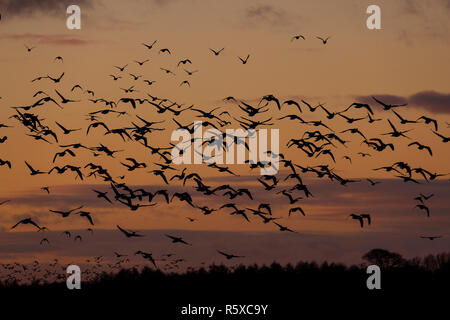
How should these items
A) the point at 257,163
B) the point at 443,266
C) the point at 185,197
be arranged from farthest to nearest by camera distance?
the point at 443,266, the point at 257,163, the point at 185,197

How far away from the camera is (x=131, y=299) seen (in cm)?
5644

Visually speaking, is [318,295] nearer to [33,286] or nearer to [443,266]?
[443,266]

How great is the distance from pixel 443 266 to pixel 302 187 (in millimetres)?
17519

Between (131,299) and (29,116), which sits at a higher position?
(29,116)

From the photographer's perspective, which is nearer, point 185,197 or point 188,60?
point 185,197

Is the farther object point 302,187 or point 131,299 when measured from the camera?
point 131,299
